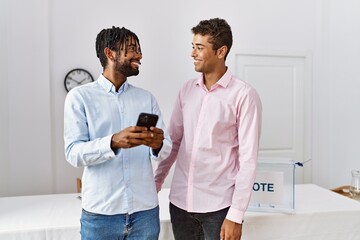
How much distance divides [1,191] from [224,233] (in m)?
2.18

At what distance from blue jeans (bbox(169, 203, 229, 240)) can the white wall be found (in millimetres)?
1720

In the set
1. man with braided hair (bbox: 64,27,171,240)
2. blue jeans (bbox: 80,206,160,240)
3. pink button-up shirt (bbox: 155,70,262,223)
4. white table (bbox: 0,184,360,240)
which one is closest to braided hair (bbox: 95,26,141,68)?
man with braided hair (bbox: 64,27,171,240)

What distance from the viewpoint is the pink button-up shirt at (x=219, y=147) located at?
1279mm

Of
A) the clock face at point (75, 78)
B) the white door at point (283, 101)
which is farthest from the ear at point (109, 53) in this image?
the white door at point (283, 101)

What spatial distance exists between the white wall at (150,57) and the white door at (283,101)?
9cm

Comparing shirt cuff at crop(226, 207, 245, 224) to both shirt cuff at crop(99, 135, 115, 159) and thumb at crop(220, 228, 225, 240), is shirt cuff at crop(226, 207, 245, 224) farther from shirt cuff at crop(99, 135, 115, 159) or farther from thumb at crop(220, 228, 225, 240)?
shirt cuff at crop(99, 135, 115, 159)

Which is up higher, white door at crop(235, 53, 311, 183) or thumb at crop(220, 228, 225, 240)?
white door at crop(235, 53, 311, 183)

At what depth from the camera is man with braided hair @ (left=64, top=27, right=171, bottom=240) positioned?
1085mm

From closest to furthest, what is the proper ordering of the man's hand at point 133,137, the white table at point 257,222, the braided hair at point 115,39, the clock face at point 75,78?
1. the man's hand at point 133,137
2. the braided hair at point 115,39
3. the white table at point 257,222
4. the clock face at point 75,78

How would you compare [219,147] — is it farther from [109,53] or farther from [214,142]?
[109,53]

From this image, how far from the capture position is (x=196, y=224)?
1355 mm

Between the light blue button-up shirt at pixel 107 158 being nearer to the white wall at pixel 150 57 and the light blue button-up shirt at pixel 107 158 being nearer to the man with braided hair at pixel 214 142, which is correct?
the man with braided hair at pixel 214 142

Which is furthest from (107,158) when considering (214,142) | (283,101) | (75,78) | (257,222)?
(283,101)

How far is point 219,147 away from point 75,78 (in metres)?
1.86
